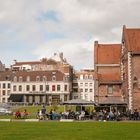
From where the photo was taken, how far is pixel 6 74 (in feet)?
444

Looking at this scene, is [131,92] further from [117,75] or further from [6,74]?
A: [6,74]

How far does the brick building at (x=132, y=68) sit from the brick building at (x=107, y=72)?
230 centimetres

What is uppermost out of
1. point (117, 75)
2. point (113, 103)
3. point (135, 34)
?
point (135, 34)

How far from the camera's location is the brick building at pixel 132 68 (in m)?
63.4

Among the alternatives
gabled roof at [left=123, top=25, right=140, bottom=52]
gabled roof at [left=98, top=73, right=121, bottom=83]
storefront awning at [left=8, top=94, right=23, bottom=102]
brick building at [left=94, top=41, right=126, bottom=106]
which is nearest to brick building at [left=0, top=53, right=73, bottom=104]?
storefront awning at [left=8, top=94, right=23, bottom=102]

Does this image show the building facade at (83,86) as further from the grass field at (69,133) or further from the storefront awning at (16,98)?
the grass field at (69,133)

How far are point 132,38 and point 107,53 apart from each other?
11.2 m

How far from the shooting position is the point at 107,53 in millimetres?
78250

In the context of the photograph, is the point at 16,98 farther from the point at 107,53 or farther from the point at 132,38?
the point at 132,38

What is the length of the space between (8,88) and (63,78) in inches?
735

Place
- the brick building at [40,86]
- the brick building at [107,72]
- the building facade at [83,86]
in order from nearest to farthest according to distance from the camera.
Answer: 1. the brick building at [107,72]
2. the brick building at [40,86]
3. the building facade at [83,86]

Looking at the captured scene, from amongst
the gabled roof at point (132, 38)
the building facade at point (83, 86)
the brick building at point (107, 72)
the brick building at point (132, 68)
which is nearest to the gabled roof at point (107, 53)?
the brick building at point (107, 72)

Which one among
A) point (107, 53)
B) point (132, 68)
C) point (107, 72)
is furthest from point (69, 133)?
point (107, 53)

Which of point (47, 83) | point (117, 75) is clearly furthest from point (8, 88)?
point (117, 75)
